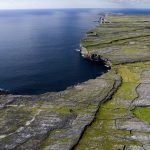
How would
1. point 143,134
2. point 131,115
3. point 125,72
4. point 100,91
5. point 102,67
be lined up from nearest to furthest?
point 143,134 → point 131,115 → point 100,91 → point 125,72 → point 102,67

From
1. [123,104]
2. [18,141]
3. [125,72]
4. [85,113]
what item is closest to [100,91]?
[123,104]

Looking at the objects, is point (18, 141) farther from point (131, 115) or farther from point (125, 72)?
point (125, 72)

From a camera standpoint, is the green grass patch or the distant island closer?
the distant island

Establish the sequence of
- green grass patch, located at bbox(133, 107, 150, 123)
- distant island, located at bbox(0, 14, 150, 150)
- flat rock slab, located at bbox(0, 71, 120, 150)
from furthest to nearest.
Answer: green grass patch, located at bbox(133, 107, 150, 123) < flat rock slab, located at bbox(0, 71, 120, 150) < distant island, located at bbox(0, 14, 150, 150)

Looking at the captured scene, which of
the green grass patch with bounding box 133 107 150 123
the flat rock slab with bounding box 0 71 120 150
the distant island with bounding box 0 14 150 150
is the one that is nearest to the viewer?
the distant island with bounding box 0 14 150 150

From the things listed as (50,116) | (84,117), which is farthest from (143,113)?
(50,116)

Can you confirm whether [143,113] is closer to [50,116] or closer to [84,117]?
[84,117]

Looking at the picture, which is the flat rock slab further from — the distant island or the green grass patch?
the green grass patch

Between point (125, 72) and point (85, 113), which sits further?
point (125, 72)

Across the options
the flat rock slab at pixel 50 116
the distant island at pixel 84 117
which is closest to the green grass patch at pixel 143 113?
the distant island at pixel 84 117

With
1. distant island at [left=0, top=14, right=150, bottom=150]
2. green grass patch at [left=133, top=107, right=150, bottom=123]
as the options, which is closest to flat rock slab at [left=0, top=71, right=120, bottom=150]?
distant island at [left=0, top=14, right=150, bottom=150]

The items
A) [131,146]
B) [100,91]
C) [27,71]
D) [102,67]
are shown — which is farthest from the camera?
[102,67]
